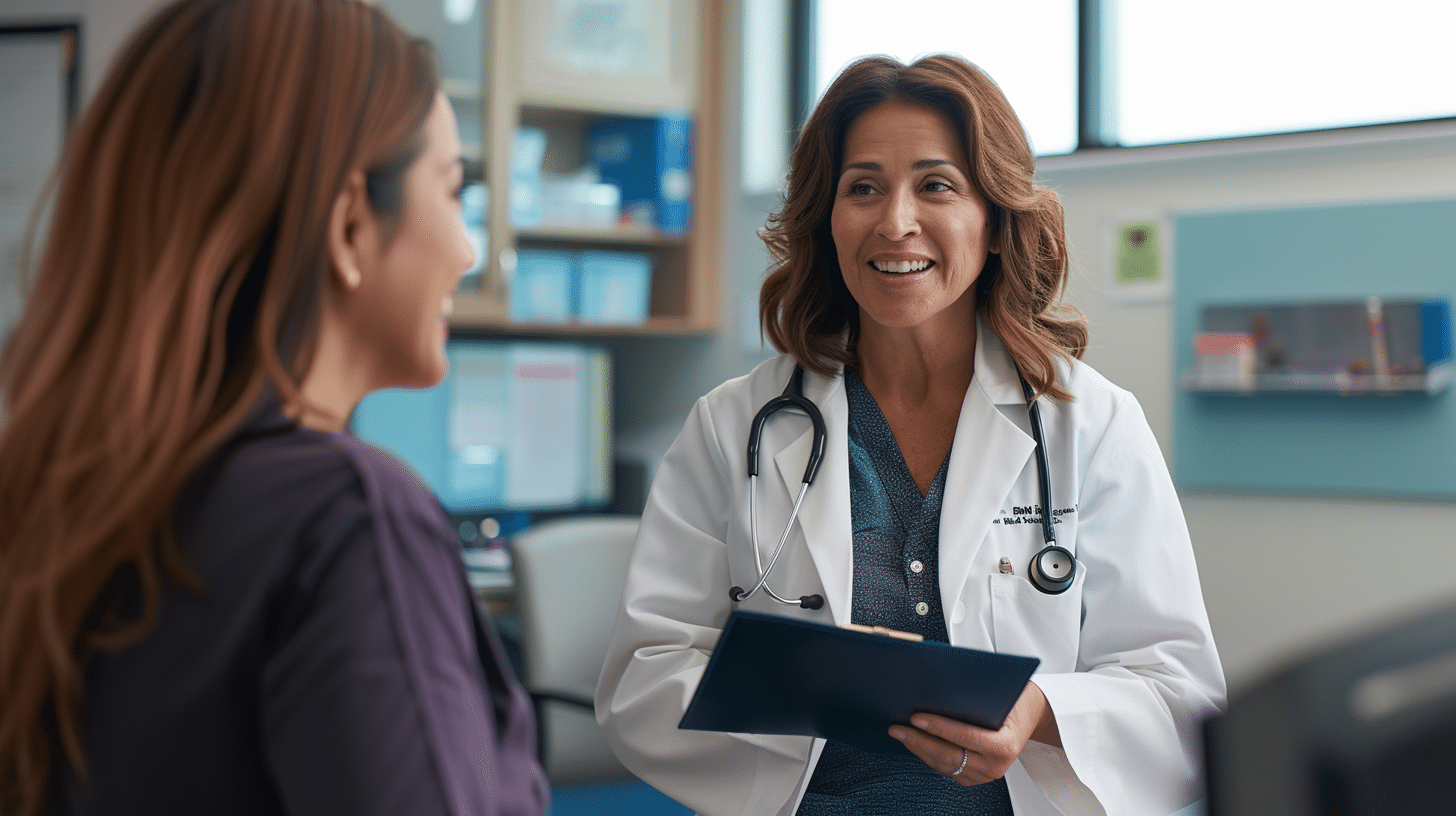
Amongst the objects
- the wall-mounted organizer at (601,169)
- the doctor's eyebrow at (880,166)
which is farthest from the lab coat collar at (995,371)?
the wall-mounted organizer at (601,169)

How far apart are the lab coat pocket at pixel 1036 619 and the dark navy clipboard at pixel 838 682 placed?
0.64 ft

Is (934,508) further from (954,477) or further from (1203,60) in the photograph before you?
(1203,60)

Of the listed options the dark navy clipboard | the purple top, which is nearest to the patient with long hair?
the purple top

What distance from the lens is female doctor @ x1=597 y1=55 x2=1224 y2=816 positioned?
1.23 meters

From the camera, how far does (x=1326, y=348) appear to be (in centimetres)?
198

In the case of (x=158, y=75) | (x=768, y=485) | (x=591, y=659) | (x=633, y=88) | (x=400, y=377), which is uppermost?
(x=633, y=88)

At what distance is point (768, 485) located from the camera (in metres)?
1.35

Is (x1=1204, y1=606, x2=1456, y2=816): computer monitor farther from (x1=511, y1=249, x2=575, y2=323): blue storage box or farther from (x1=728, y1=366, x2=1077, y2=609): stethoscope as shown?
(x1=511, y1=249, x2=575, y2=323): blue storage box

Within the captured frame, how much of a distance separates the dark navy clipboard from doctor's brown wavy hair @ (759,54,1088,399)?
0.47 m

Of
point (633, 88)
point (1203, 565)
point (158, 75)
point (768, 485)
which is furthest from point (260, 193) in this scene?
point (633, 88)

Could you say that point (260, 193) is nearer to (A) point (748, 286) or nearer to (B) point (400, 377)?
(B) point (400, 377)

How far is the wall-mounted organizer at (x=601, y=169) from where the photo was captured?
2.81 metres

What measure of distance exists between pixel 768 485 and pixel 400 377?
27.2 inches

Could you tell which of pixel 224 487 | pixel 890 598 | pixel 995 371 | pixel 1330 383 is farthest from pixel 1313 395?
pixel 224 487
